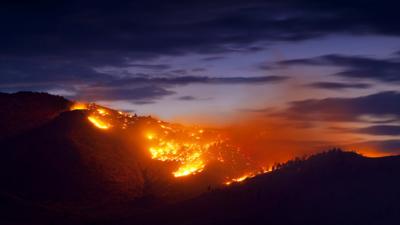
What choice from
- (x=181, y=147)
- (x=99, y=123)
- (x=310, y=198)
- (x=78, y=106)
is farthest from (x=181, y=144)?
(x=310, y=198)

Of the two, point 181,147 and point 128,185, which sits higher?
point 181,147

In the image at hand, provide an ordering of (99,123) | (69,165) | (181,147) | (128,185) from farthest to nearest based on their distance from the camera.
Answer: (99,123) < (181,147) < (69,165) < (128,185)

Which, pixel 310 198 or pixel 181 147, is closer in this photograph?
pixel 310 198

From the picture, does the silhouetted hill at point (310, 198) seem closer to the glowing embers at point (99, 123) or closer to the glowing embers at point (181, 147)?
the glowing embers at point (181, 147)

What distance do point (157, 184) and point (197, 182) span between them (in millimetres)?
6836

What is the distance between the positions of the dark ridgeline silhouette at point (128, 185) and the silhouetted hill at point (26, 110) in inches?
7.8

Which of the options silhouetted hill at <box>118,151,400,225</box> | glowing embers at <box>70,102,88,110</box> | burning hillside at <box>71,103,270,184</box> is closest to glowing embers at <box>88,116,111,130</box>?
burning hillside at <box>71,103,270,184</box>

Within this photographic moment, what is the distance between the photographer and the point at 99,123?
14825 cm

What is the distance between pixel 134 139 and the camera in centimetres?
14612

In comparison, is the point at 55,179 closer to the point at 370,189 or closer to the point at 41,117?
the point at 41,117

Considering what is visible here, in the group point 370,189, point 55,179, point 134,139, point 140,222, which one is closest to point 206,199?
point 140,222

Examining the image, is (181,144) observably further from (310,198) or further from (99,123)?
(310,198)

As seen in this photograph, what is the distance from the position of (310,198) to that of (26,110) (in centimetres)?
7661

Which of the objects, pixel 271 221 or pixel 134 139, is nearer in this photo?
pixel 271 221
